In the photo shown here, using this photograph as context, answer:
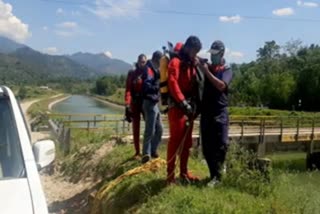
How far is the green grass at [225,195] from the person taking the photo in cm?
490

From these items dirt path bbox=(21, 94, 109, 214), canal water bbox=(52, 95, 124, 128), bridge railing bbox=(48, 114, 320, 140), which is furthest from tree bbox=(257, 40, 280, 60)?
dirt path bbox=(21, 94, 109, 214)

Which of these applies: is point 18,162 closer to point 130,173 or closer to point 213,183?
point 213,183

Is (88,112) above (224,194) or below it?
below

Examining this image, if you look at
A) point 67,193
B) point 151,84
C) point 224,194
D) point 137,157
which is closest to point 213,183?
point 224,194

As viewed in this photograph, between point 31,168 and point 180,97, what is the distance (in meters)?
2.55

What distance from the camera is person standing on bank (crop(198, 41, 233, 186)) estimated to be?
5781mm

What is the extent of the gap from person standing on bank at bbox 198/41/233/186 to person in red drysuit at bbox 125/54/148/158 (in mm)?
2123

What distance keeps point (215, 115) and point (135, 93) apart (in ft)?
8.54

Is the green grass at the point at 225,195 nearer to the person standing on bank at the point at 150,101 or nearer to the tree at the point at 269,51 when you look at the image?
the person standing on bank at the point at 150,101

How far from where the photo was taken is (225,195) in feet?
17.4

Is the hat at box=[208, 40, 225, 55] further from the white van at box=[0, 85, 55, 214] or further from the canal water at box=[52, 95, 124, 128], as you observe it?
the canal water at box=[52, 95, 124, 128]

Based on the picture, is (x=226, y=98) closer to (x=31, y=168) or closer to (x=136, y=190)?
(x=136, y=190)

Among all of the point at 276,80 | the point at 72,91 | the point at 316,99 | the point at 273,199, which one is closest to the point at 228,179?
the point at 273,199

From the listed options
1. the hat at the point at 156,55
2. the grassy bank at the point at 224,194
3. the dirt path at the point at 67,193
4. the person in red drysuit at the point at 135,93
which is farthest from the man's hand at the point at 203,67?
the dirt path at the point at 67,193
